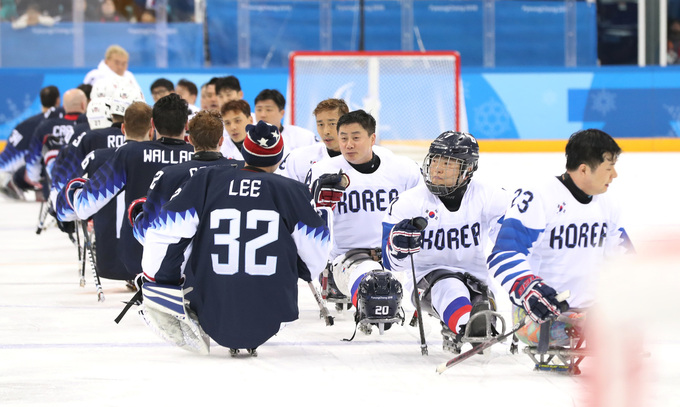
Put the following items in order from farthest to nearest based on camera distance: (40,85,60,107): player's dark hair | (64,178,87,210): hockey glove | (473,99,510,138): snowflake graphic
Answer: (473,99,510,138): snowflake graphic, (40,85,60,107): player's dark hair, (64,178,87,210): hockey glove

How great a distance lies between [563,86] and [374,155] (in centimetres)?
1018

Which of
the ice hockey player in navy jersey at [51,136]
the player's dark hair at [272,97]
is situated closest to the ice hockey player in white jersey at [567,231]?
the player's dark hair at [272,97]

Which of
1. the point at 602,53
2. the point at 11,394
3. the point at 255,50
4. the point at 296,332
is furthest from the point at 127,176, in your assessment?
the point at 602,53

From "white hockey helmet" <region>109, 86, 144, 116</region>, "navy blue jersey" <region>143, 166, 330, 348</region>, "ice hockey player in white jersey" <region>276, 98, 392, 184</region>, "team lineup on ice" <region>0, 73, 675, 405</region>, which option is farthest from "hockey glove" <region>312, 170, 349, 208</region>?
"white hockey helmet" <region>109, 86, 144, 116</region>

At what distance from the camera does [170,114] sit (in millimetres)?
5395

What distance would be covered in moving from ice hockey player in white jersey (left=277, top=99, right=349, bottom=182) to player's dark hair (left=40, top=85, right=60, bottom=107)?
16.2 ft

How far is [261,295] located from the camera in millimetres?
4219

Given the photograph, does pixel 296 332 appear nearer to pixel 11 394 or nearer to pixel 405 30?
pixel 11 394

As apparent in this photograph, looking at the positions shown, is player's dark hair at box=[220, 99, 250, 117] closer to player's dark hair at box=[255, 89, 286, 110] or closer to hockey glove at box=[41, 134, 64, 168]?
player's dark hair at box=[255, 89, 286, 110]

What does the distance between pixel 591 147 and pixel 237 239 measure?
137 cm

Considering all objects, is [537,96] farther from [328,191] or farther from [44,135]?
[328,191]

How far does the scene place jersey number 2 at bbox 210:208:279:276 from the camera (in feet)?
13.7

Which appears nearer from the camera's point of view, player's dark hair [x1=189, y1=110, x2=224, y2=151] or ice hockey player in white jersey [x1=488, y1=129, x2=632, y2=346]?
ice hockey player in white jersey [x1=488, y1=129, x2=632, y2=346]

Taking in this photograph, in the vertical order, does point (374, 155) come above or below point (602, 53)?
below
